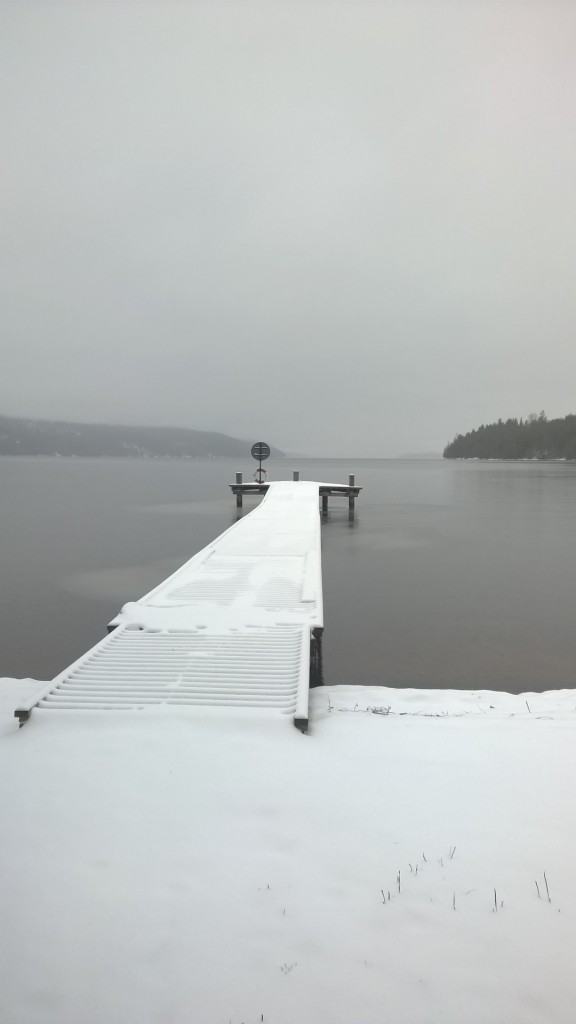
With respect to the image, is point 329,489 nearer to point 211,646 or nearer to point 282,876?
point 211,646


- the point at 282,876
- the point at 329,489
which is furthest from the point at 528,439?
the point at 282,876

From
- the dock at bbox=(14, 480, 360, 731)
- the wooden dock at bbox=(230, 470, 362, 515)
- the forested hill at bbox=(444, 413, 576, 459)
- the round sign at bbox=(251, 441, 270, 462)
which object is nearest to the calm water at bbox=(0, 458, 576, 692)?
the wooden dock at bbox=(230, 470, 362, 515)

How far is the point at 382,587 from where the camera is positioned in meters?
12.4

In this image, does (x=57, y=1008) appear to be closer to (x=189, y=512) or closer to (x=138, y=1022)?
(x=138, y=1022)

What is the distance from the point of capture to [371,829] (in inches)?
115

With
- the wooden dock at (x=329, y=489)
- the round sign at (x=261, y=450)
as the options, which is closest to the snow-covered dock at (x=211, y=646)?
the wooden dock at (x=329, y=489)

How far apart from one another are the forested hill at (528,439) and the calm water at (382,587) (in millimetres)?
102454

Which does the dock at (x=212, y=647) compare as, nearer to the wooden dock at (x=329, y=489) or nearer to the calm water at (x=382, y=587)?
the calm water at (x=382, y=587)

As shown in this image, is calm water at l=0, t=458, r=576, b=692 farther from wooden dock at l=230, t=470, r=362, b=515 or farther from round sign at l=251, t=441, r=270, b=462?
round sign at l=251, t=441, r=270, b=462

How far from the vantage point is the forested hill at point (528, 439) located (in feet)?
388

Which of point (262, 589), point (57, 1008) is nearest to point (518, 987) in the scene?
point (57, 1008)

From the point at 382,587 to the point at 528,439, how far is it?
421 feet

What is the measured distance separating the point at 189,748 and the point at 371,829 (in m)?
1.31

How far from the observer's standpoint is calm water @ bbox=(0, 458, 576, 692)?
25.7 feet
